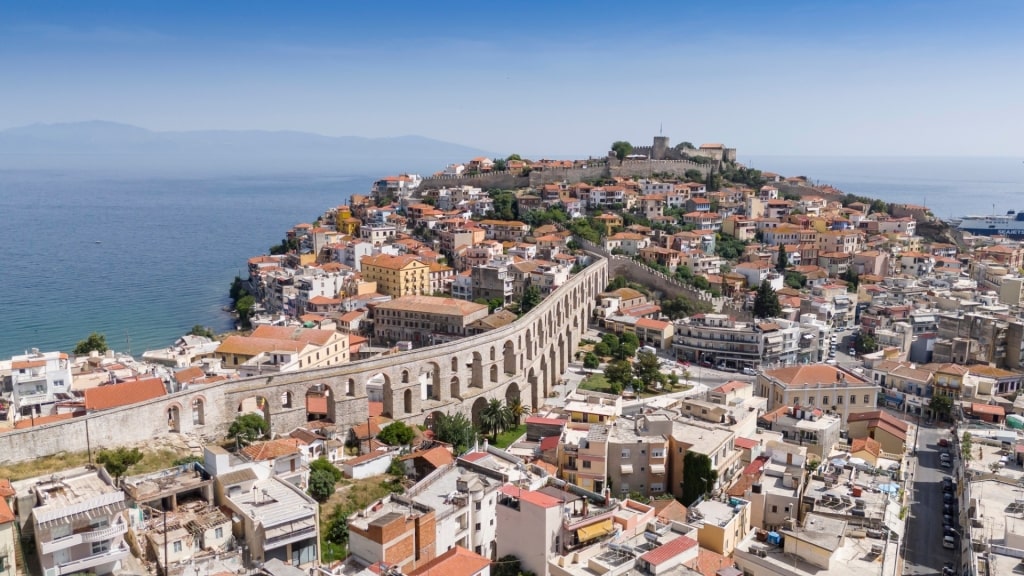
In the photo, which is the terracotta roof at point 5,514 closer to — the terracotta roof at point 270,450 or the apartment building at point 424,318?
the terracotta roof at point 270,450

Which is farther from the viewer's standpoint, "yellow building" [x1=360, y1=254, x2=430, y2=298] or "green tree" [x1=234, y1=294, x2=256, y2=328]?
"green tree" [x1=234, y1=294, x2=256, y2=328]

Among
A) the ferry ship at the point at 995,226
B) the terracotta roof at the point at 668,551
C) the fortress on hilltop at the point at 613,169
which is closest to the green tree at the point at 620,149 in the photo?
the fortress on hilltop at the point at 613,169

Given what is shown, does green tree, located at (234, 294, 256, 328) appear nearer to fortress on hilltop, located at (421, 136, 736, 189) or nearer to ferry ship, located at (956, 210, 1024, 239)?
fortress on hilltop, located at (421, 136, 736, 189)

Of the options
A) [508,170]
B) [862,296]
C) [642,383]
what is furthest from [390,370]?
[508,170]

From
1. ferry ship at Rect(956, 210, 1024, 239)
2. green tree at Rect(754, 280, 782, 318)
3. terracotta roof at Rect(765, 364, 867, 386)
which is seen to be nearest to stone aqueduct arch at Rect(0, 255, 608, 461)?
terracotta roof at Rect(765, 364, 867, 386)

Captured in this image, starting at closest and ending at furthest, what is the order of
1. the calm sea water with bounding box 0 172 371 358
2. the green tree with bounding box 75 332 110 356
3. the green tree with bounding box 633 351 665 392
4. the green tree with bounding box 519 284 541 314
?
1. the green tree with bounding box 633 351 665 392
2. the green tree with bounding box 75 332 110 356
3. the green tree with bounding box 519 284 541 314
4. the calm sea water with bounding box 0 172 371 358
